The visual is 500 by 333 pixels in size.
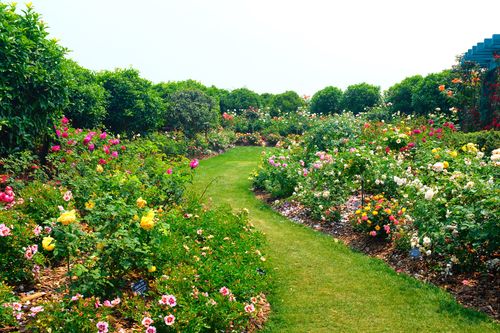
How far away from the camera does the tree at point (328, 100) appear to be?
24.7 m

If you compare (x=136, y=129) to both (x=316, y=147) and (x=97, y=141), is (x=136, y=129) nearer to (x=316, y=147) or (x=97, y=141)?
(x=97, y=141)

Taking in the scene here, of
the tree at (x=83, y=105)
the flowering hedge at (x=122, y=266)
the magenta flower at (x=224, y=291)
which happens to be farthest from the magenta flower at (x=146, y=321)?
the tree at (x=83, y=105)

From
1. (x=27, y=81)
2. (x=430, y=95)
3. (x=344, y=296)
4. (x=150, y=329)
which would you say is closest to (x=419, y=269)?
(x=344, y=296)

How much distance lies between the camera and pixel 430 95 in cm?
1736

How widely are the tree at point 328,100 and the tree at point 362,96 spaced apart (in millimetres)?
860

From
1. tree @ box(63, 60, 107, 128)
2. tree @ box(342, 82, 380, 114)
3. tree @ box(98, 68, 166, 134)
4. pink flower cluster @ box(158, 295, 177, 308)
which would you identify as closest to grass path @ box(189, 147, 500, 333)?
pink flower cluster @ box(158, 295, 177, 308)

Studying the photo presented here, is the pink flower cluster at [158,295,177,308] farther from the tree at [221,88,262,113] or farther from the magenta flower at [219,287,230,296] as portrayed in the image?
the tree at [221,88,262,113]

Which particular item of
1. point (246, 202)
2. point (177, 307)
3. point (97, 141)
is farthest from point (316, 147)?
point (177, 307)

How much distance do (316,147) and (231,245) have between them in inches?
235

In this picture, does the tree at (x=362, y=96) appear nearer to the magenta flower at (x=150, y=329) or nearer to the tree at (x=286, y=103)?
the tree at (x=286, y=103)

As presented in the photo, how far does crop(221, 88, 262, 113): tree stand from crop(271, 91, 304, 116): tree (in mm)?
1072

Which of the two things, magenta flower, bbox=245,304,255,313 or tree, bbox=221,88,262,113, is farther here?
tree, bbox=221,88,262,113

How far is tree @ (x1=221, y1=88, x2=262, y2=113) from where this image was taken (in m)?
25.0

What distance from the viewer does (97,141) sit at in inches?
350
